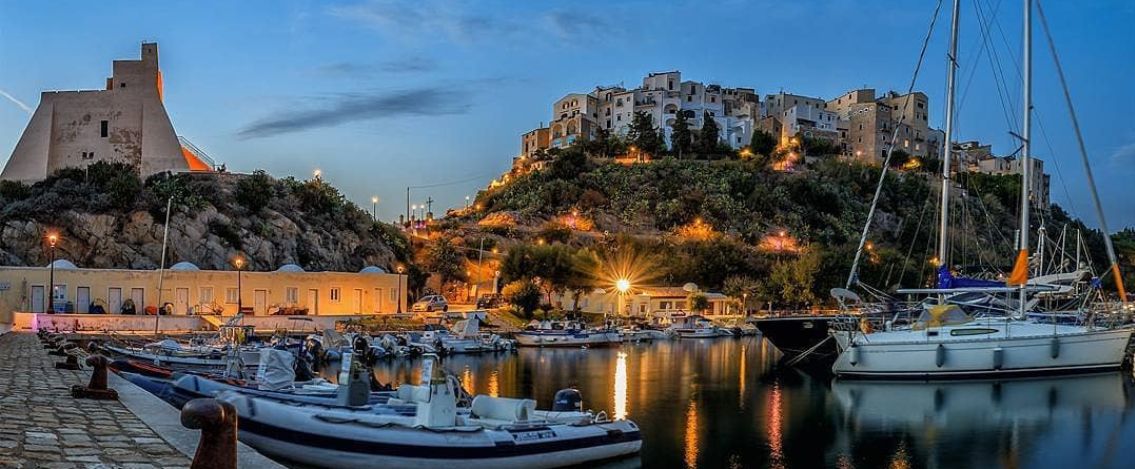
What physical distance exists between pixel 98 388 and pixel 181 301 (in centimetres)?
3723

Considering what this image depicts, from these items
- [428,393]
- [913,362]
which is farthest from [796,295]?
[428,393]

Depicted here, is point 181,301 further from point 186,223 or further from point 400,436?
point 400,436

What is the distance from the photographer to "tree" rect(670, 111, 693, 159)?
11762cm

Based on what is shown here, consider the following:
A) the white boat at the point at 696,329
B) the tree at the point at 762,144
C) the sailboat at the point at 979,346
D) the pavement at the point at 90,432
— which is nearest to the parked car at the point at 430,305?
the white boat at the point at 696,329

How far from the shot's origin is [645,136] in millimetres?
117688

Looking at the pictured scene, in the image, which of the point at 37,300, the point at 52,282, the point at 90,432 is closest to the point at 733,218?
the point at 37,300

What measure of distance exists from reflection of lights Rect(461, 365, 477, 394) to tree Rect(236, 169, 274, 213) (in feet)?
104

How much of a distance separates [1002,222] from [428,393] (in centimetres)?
11449

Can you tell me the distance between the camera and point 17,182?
2413 inches

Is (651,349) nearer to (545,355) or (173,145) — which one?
(545,355)

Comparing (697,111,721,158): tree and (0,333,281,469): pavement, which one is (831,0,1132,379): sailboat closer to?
(0,333,281,469): pavement

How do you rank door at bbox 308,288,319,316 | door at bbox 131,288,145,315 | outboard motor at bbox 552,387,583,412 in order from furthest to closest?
door at bbox 308,288,319,316 → door at bbox 131,288,145,315 → outboard motor at bbox 552,387,583,412

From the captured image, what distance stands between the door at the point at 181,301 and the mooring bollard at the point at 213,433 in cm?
4453

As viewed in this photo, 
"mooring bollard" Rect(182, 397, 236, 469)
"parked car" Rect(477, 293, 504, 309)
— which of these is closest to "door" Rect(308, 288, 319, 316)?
"parked car" Rect(477, 293, 504, 309)
